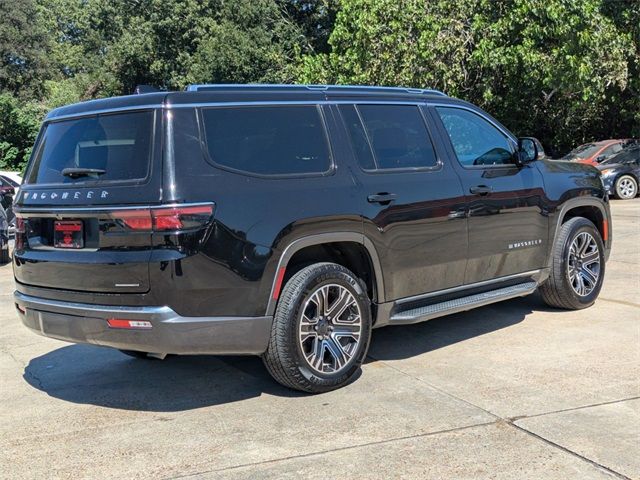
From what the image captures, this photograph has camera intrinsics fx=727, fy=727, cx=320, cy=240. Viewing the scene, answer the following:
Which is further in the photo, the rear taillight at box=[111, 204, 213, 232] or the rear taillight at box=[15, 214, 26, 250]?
the rear taillight at box=[15, 214, 26, 250]

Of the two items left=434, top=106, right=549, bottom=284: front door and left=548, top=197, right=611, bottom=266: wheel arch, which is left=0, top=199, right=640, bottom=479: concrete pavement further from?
left=548, top=197, right=611, bottom=266: wheel arch

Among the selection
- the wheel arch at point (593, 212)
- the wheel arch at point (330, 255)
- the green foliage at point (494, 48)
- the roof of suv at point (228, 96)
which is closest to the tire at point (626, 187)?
the green foliage at point (494, 48)

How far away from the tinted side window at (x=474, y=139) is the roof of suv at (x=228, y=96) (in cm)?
59

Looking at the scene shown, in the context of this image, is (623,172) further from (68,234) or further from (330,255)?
(68,234)

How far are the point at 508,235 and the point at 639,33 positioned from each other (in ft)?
55.2

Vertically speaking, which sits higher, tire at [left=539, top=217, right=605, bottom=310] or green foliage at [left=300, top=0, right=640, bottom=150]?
green foliage at [left=300, top=0, right=640, bottom=150]

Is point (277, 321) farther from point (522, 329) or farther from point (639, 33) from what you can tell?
point (639, 33)

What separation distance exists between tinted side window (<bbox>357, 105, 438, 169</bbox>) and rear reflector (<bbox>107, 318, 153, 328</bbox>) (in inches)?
80.1

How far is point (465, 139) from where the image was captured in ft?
19.8

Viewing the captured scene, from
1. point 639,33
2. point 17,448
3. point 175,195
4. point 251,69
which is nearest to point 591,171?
point 175,195

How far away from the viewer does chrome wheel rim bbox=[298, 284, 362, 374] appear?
4.75 metres

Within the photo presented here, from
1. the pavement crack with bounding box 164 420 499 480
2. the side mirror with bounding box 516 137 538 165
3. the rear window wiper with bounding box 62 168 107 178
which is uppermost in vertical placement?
the rear window wiper with bounding box 62 168 107 178

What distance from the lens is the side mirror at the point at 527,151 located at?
6320 millimetres

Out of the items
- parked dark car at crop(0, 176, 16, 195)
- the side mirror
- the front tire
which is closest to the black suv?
the side mirror
